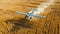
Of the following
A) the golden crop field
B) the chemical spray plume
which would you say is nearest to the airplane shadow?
the golden crop field

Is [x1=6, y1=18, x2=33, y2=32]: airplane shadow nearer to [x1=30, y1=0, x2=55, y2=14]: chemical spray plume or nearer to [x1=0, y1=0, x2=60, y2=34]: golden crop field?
[x1=0, y1=0, x2=60, y2=34]: golden crop field

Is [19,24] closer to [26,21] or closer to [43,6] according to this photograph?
[26,21]

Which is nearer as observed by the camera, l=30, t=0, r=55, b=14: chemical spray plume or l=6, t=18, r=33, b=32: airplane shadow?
l=6, t=18, r=33, b=32: airplane shadow

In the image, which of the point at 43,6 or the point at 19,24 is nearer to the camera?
the point at 19,24

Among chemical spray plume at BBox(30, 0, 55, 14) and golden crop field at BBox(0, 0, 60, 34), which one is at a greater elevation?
chemical spray plume at BBox(30, 0, 55, 14)

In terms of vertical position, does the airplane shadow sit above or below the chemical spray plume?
below

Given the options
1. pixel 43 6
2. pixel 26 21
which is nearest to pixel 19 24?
pixel 26 21

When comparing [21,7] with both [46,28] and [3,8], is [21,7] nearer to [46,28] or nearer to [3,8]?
[3,8]

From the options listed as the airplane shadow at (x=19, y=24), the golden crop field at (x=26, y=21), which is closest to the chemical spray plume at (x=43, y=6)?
the golden crop field at (x=26, y=21)

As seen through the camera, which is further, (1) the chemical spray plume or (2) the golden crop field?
(1) the chemical spray plume
